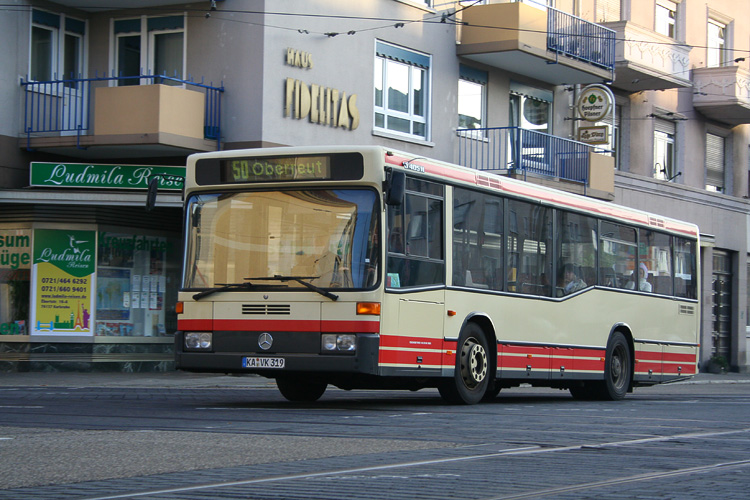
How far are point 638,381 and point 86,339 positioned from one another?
10308 mm

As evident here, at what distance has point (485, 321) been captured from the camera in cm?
1476

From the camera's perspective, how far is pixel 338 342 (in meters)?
12.8

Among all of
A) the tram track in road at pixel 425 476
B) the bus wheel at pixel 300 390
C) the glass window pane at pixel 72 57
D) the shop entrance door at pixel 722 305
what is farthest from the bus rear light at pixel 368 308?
the shop entrance door at pixel 722 305

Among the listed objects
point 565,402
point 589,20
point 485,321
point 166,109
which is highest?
point 589,20

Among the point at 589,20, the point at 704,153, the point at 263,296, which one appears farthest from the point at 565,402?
the point at 704,153

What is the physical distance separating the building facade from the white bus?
829 centimetres

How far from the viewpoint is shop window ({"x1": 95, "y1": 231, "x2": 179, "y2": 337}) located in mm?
23297

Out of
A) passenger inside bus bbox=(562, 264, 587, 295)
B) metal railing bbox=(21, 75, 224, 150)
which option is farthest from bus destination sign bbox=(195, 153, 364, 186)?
metal railing bbox=(21, 75, 224, 150)

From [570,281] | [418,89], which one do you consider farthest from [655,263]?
[418,89]

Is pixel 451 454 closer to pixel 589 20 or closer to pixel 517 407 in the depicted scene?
pixel 517 407

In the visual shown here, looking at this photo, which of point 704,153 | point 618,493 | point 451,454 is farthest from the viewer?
point 704,153

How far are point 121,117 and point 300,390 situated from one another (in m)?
8.48

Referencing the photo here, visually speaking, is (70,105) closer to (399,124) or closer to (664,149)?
(399,124)

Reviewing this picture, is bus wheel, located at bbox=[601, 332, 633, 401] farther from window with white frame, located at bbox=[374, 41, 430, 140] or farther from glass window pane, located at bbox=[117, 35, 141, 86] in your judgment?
glass window pane, located at bbox=[117, 35, 141, 86]
